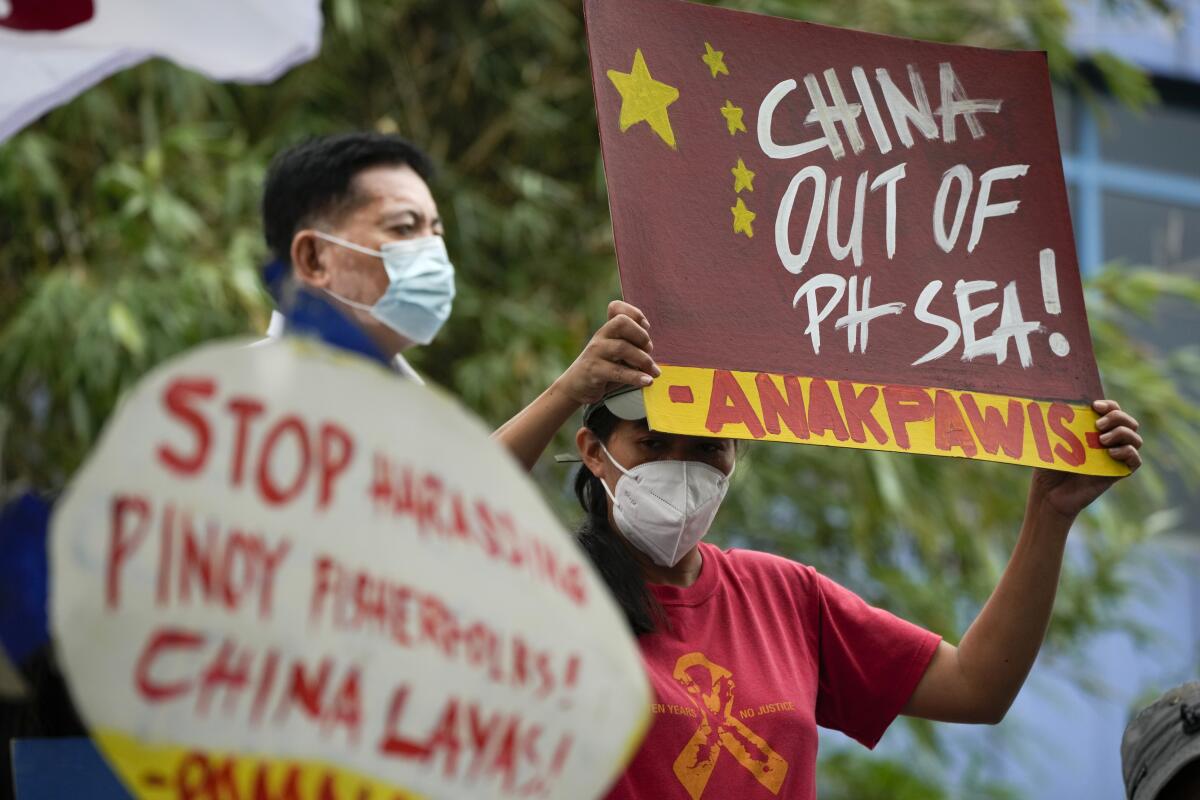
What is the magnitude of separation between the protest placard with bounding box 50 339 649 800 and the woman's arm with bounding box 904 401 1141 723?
3.18 ft

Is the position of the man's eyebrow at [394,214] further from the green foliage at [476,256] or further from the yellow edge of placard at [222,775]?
the green foliage at [476,256]

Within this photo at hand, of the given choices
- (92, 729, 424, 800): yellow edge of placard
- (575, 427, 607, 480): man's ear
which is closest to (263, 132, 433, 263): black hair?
(575, 427, 607, 480): man's ear

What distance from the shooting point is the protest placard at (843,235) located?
196cm

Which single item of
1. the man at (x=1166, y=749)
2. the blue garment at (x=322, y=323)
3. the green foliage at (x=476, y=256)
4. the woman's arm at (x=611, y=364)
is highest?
the blue garment at (x=322, y=323)

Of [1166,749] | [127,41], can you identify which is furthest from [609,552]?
[127,41]

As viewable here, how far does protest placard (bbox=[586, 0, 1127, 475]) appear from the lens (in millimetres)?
1965

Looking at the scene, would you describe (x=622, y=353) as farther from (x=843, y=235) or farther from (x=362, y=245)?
(x=362, y=245)

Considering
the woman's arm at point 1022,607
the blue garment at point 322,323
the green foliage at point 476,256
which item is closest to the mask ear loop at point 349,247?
the woman's arm at point 1022,607

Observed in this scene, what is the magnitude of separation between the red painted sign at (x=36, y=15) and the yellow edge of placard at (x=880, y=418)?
Result: 4.59 feet

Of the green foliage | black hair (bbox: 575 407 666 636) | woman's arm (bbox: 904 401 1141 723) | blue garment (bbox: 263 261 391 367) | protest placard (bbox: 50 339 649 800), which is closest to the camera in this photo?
protest placard (bbox: 50 339 649 800)

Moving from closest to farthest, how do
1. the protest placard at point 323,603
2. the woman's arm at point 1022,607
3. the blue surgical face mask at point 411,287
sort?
1. the protest placard at point 323,603
2. the woman's arm at point 1022,607
3. the blue surgical face mask at point 411,287

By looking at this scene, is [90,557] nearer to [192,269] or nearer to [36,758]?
[36,758]

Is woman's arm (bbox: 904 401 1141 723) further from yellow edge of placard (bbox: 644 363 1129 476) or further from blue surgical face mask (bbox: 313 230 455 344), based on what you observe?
blue surgical face mask (bbox: 313 230 455 344)

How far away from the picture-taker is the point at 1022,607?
2148 millimetres
